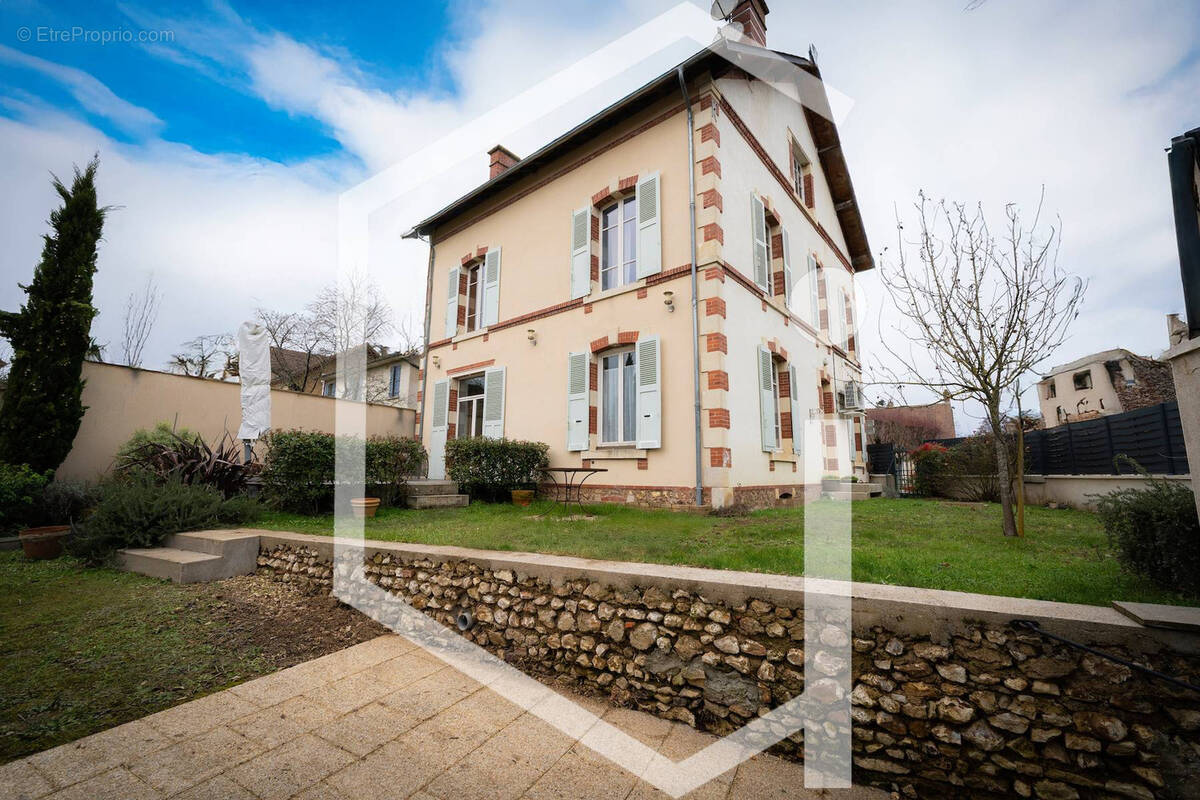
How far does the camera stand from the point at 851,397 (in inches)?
435

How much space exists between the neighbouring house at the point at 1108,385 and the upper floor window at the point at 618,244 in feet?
63.4

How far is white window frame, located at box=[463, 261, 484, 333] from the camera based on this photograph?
998 centimetres

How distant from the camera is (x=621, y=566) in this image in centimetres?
287

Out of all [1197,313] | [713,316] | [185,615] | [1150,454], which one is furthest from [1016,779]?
[1150,454]

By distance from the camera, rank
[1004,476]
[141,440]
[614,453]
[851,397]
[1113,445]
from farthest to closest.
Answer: [851,397] → [614,453] → [141,440] → [1113,445] → [1004,476]

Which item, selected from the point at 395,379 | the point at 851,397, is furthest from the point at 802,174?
the point at 395,379

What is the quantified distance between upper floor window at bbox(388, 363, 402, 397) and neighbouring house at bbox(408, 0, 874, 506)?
28.7 ft

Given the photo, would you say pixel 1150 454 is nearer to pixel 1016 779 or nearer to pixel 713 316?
pixel 713 316

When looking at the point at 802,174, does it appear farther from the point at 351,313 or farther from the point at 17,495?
the point at 351,313

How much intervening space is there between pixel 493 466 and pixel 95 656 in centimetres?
470

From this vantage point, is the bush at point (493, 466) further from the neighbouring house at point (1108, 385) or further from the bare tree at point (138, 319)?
the neighbouring house at point (1108, 385)

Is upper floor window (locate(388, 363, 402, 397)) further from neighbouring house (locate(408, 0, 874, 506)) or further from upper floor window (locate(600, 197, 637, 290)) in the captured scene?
upper floor window (locate(600, 197, 637, 290))

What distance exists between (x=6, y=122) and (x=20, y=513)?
14.9ft

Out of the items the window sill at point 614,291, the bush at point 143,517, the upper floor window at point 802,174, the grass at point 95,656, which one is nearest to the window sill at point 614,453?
the window sill at point 614,291
